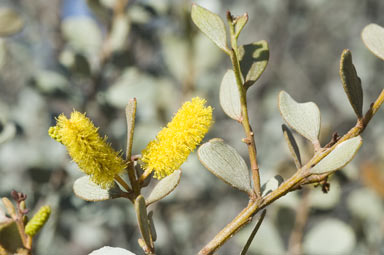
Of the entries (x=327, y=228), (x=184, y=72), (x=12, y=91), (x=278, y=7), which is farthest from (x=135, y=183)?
(x=278, y=7)

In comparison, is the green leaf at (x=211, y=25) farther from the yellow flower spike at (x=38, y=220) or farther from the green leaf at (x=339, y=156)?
the yellow flower spike at (x=38, y=220)

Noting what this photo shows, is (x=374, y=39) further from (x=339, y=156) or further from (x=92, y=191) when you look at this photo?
(x=92, y=191)

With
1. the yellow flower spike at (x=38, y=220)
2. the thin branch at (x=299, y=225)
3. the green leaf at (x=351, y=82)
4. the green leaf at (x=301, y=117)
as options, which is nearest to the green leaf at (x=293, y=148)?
the green leaf at (x=301, y=117)

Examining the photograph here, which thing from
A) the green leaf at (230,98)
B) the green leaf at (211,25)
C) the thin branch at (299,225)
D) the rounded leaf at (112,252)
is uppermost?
the green leaf at (211,25)

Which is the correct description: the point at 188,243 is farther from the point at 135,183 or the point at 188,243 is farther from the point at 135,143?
the point at 135,183

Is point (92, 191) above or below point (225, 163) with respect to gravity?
below

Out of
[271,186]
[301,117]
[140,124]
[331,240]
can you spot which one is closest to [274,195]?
[271,186]

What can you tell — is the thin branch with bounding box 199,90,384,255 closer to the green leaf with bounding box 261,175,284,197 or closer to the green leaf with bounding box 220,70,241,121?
the green leaf with bounding box 261,175,284,197
